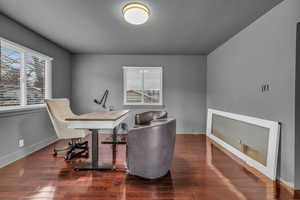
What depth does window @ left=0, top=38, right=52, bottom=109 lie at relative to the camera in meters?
2.55

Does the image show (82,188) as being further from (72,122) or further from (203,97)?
(203,97)

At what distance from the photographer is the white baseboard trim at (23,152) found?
2495 millimetres

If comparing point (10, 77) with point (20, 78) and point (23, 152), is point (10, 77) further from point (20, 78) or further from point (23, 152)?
point (23, 152)

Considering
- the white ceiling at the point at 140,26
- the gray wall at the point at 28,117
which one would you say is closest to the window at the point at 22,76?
the gray wall at the point at 28,117

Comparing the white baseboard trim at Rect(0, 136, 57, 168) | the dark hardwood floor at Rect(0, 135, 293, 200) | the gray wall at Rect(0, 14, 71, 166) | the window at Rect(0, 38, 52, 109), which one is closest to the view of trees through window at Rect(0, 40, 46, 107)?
the window at Rect(0, 38, 52, 109)

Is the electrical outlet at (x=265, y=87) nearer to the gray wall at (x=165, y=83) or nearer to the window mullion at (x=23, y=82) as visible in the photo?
the gray wall at (x=165, y=83)

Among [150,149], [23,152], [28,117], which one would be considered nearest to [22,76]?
[28,117]

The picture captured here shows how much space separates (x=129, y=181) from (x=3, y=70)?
269 centimetres

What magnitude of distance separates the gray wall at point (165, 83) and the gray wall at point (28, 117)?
581 mm

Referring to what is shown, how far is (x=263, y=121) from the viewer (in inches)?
91.4

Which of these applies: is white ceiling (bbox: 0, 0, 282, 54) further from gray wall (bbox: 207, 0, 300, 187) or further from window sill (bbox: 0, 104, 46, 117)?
window sill (bbox: 0, 104, 46, 117)

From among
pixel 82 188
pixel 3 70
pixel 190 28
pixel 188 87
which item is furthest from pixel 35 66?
pixel 188 87

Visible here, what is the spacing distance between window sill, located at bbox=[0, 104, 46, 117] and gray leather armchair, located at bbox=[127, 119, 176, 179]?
212 centimetres

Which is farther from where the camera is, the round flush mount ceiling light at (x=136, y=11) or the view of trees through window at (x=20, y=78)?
the view of trees through window at (x=20, y=78)
